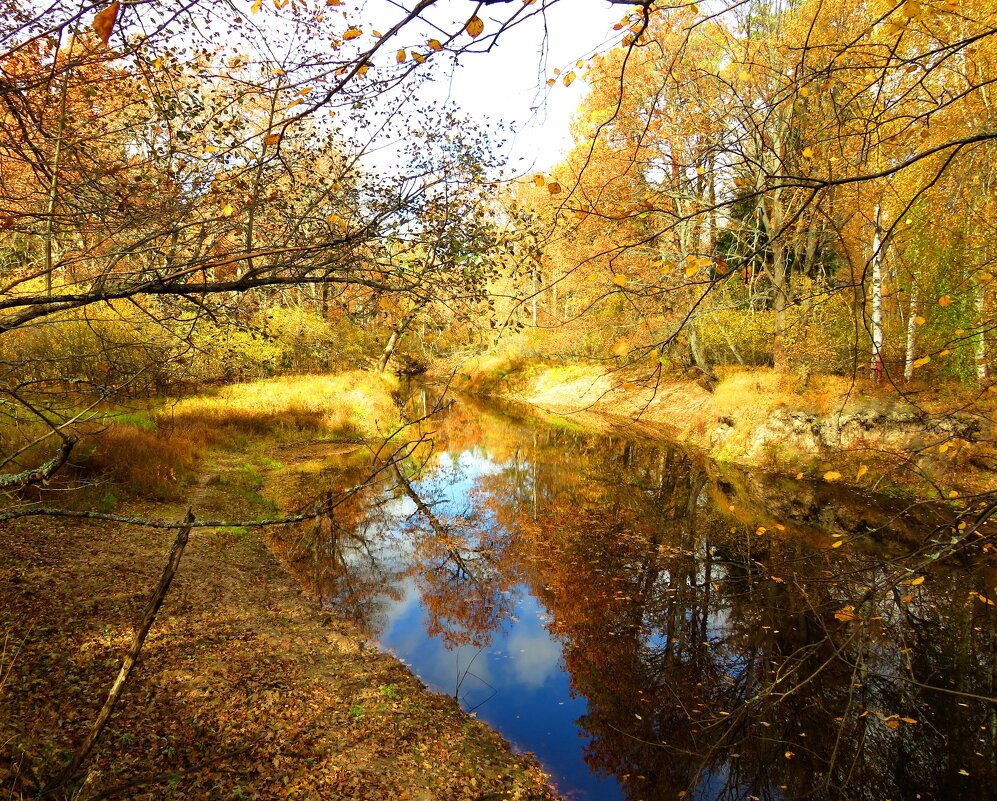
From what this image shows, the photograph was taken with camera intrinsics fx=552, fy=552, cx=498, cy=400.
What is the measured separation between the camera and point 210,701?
4.93 meters

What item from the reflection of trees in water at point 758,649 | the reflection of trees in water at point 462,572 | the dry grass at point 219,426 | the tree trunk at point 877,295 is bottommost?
the reflection of trees in water at point 462,572

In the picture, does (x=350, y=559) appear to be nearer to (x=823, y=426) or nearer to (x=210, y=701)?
(x=210, y=701)

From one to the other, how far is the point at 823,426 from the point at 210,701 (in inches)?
593

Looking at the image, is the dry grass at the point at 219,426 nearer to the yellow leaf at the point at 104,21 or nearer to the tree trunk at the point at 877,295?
the yellow leaf at the point at 104,21

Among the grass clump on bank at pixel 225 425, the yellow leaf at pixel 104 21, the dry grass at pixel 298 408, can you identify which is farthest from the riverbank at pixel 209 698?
the dry grass at pixel 298 408

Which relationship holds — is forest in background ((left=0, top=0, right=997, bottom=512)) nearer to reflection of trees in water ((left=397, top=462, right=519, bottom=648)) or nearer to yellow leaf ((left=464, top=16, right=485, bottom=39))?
yellow leaf ((left=464, top=16, right=485, bottom=39))

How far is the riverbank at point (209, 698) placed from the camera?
13.2 feet

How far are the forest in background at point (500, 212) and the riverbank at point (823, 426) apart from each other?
0.80 m

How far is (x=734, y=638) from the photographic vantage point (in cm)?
722

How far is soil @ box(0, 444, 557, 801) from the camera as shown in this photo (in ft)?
13.2

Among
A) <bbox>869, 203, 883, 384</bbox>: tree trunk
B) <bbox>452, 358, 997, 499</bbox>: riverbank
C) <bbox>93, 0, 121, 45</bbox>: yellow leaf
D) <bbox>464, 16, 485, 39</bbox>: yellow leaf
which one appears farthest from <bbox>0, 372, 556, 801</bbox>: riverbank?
<bbox>452, 358, 997, 499</bbox>: riverbank

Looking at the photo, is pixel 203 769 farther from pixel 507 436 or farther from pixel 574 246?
pixel 574 246

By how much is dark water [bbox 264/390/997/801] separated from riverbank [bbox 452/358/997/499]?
1.17 m

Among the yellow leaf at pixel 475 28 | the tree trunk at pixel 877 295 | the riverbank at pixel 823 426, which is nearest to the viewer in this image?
the yellow leaf at pixel 475 28
